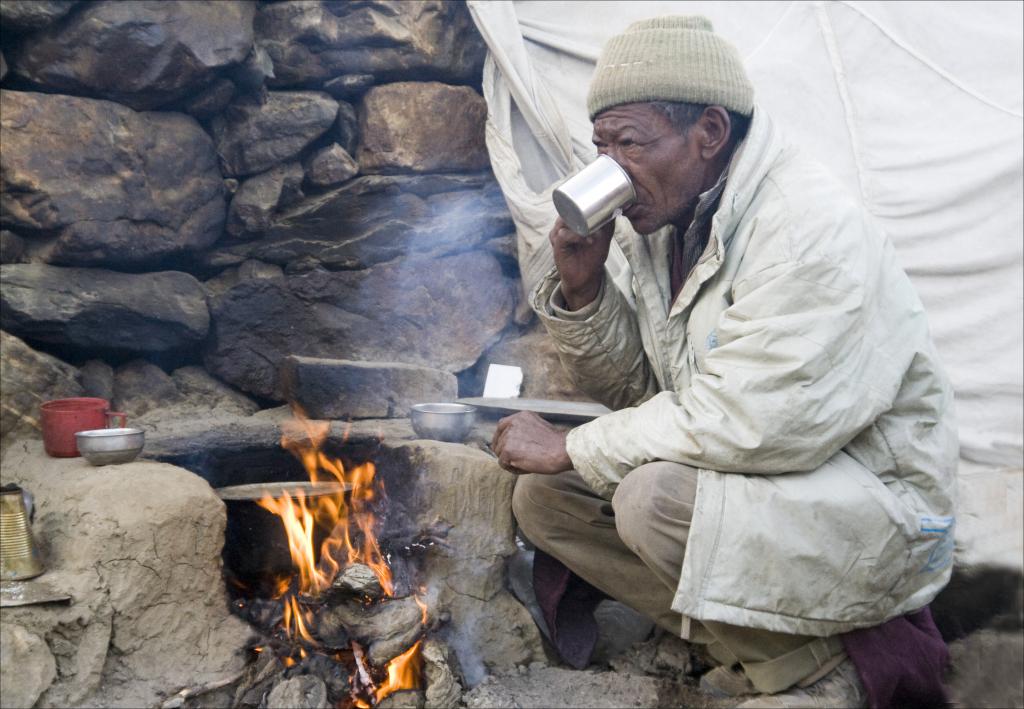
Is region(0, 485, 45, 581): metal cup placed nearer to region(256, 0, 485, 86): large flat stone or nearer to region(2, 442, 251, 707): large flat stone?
region(2, 442, 251, 707): large flat stone

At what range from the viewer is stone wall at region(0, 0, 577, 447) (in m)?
3.60

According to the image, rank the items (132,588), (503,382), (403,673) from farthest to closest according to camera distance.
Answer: (503,382) → (403,673) → (132,588)

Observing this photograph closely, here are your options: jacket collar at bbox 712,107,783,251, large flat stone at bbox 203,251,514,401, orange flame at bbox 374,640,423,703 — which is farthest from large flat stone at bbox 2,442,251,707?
jacket collar at bbox 712,107,783,251

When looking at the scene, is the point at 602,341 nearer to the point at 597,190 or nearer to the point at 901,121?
the point at 597,190

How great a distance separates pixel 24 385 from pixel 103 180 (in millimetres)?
866

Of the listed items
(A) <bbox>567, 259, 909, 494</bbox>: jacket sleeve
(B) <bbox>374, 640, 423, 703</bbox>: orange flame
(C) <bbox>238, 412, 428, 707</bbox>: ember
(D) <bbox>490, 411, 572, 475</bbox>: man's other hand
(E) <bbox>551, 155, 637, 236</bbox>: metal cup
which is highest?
(E) <bbox>551, 155, 637, 236</bbox>: metal cup

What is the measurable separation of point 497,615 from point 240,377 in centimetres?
176

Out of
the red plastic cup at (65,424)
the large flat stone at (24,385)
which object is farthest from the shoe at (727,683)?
the large flat stone at (24,385)

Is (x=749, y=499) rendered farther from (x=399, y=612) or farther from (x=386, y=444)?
(x=386, y=444)

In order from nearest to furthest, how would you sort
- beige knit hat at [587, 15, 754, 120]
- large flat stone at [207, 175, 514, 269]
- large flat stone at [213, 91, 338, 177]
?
beige knit hat at [587, 15, 754, 120], large flat stone at [213, 91, 338, 177], large flat stone at [207, 175, 514, 269]

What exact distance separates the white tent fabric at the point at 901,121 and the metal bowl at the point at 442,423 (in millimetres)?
1178

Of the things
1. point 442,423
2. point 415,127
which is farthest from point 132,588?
point 415,127

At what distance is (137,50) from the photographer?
3.64 m

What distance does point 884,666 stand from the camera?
2.46 metres
